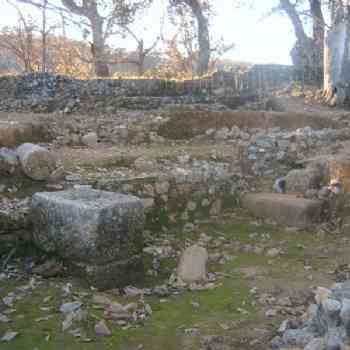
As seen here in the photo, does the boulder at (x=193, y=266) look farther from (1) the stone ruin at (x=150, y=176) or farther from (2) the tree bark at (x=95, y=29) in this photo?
(2) the tree bark at (x=95, y=29)

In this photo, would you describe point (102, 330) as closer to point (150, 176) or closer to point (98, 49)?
point (150, 176)

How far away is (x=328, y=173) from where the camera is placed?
635 cm

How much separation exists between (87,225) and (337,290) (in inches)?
74.0

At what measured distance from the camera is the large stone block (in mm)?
4152

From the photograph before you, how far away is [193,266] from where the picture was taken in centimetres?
449

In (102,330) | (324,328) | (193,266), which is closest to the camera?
(324,328)

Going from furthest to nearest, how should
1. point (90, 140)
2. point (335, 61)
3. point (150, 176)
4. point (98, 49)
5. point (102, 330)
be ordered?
point (98, 49) < point (335, 61) < point (90, 140) < point (150, 176) < point (102, 330)

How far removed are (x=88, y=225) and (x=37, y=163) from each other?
156 centimetres

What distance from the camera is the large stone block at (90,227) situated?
13.6 ft

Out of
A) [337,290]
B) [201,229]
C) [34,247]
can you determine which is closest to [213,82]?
[201,229]

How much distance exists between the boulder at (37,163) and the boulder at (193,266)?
173 cm

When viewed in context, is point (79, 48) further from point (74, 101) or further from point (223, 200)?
point (223, 200)

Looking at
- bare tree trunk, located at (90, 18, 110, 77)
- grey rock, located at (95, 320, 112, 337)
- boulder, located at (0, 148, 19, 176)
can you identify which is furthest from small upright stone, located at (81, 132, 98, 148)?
bare tree trunk, located at (90, 18, 110, 77)

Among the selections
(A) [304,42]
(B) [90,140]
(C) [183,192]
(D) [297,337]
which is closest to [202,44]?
(A) [304,42]
